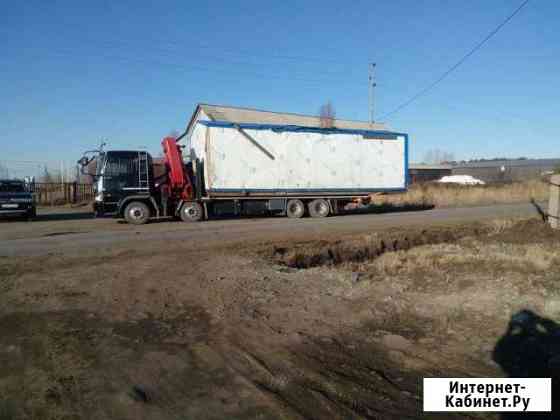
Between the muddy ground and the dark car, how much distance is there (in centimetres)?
1033

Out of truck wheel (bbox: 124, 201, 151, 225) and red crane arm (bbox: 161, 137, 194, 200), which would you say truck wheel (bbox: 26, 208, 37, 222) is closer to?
truck wheel (bbox: 124, 201, 151, 225)

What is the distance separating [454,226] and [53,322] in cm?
1219

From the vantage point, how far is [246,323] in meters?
4.81

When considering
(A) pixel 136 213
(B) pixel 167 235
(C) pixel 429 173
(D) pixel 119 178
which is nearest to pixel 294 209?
(A) pixel 136 213

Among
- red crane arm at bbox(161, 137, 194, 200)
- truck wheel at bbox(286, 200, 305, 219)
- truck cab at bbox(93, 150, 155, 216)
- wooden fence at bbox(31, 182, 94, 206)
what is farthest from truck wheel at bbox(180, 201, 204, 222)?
wooden fence at bbox(31, 182, 94, 206)

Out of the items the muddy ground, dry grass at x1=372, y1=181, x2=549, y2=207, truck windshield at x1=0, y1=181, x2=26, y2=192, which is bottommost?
the muddy ground

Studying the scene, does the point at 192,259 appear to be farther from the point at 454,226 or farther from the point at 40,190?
the point at 40,190

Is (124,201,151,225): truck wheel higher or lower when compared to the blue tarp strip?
lower

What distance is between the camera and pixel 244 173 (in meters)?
16.2

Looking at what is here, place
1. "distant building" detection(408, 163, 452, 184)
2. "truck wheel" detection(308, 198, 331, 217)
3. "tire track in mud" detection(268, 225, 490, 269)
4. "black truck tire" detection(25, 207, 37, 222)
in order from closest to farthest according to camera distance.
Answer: "tire track in mud" detection(268, 225, 490, 269)
"black truck tire" detection(25, 207, 37, 222)
"truck wheel" detection(308, 198, 331, 217)
"distant building" detection(408, 163, 452, 184)

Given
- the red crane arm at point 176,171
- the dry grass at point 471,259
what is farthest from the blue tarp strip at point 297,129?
the dry grass at point 471,259

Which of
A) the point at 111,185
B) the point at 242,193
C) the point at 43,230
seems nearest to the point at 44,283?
the point at 43,230

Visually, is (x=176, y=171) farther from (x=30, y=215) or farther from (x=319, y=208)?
(x=30, y=215)

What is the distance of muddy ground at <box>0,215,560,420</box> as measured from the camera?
315cm
